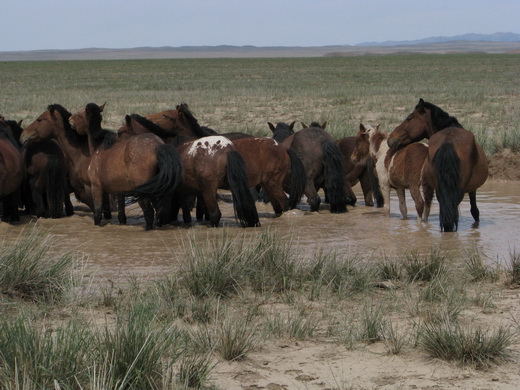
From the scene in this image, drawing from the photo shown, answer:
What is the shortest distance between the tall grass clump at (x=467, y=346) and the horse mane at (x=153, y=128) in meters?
6.60

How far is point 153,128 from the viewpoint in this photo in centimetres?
1112

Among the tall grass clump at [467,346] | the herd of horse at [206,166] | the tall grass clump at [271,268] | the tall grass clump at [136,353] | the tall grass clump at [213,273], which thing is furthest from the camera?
the herd of horse at [206,166]

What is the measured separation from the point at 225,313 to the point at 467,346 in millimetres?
1794

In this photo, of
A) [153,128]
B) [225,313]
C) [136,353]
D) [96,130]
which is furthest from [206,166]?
[136,353]

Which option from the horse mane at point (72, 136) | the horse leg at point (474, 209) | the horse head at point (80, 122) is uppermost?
the horse head at point (80, 122)

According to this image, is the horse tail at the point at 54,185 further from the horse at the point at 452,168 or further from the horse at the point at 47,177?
the horse at the point at 452,168

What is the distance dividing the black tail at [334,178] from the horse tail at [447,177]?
2.18 meters

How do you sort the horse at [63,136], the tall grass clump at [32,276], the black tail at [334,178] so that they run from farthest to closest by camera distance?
the black tail at [334,178] → the horse at [63,136] → the tall grass clump at [32,276]

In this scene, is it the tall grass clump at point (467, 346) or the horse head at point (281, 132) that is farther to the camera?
the horse head at point (281, 132)

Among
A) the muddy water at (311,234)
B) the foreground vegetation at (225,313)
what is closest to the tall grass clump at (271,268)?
the foreground vegetation at (225,313)

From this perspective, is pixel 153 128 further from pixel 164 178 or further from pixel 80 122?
pixel 164 178

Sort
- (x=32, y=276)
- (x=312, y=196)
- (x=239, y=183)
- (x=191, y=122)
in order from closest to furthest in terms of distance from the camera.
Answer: (x=32, y=276)
(x=239, y=183)
(x=191, y=122)
(x=312, y=196)

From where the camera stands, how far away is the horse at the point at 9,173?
1043 centimetres

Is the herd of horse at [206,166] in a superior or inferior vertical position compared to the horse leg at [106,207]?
superior
